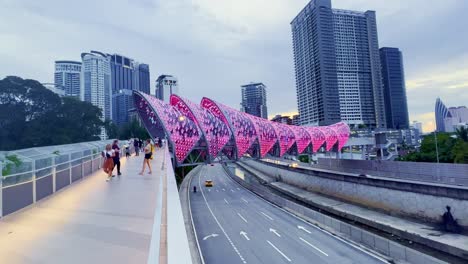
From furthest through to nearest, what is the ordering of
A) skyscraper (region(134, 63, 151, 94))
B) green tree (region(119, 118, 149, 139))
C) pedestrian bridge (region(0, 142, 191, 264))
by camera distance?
skyscraper (region(134, 63, 151, 94)), green tree (region(119, 118, 149, 139)), pedestrian bridge (region(0, 142, 191, 264))

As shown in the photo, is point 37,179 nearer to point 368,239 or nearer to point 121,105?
point 368,239

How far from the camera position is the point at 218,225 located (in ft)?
66.4

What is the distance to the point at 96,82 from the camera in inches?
4309

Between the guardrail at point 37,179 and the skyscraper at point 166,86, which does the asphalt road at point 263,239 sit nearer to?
the guardrail at point 37,179

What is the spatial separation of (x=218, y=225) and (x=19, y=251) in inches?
694

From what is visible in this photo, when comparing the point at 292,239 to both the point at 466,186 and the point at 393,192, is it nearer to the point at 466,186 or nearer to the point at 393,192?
the point at 393,192

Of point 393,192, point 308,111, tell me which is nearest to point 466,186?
point 393,192

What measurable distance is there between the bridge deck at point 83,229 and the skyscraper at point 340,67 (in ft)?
327

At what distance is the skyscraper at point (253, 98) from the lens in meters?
176

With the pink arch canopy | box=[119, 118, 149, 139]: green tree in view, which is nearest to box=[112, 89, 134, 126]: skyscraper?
box=[119, 118, 149, 139]: green tree

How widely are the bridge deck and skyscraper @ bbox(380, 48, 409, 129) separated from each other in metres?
134

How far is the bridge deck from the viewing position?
11.2ft

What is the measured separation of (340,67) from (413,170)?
3637 inches

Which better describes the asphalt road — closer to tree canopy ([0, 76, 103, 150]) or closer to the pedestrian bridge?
the pedestrian bridge
